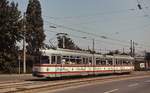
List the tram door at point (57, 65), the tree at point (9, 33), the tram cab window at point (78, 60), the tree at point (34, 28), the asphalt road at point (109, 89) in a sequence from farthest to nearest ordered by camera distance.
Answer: the tree at point (34, 28) < the tree at point (9, 33) < the tram cab window at point (78, 60) < the tram door at point (57, 65) < the asphalt road at point (109, 89)

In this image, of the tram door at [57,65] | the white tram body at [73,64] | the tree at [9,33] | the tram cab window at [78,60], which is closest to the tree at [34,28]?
the tree at [9,33]

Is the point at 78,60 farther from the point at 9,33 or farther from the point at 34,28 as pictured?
the point at 34,28

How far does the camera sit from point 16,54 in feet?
204

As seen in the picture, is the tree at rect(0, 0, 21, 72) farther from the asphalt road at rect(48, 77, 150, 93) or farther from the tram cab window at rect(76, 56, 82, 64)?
the asphalt road at rect(48, 77, 150, 93)

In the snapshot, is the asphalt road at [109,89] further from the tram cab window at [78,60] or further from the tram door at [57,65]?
the tram cab window at [78,60]

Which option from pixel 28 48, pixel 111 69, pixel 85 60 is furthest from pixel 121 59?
pixel 28 48

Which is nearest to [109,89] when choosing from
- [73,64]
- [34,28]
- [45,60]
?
[45,60]

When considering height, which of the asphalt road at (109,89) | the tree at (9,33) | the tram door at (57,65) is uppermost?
the tree at (9,33)

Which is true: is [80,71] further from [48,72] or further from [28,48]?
[28,48]

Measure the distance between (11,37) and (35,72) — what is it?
1106 inches

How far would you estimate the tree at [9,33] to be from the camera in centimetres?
6125

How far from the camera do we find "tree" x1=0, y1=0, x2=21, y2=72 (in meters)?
61.2

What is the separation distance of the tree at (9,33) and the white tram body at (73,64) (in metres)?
18.1

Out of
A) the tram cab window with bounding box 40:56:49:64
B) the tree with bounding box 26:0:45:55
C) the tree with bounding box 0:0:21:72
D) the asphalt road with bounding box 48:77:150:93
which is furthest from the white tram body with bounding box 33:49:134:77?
the tree with bounding box 26:0:45:55
